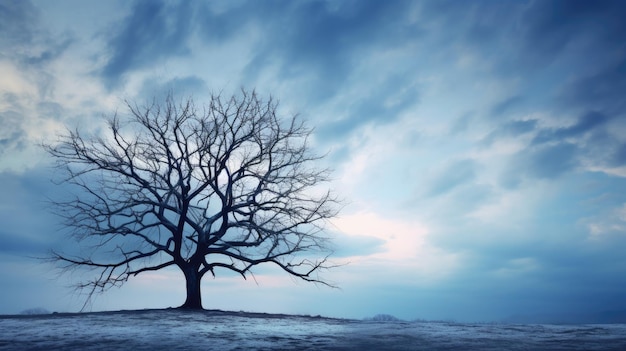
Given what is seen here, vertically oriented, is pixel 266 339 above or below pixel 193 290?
below

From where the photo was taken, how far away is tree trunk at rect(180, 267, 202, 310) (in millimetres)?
16875

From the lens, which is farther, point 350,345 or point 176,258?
point 176,258

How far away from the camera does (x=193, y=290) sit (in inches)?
671

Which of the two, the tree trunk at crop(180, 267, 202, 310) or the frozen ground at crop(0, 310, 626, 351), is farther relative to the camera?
the tree trunk at crop(180, 267, 202, 310)

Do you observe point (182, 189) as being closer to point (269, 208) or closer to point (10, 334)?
point (269, 208)

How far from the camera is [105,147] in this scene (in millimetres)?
17797

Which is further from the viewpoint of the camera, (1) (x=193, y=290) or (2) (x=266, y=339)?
(1) (x=193, y=290)

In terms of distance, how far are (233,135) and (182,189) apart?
2864mm

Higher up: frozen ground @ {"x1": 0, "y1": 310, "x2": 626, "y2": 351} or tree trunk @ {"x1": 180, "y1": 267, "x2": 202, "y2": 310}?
tree trunk @ {"x1": 180, "y1": 267, "x2": 202, "y2": 310}

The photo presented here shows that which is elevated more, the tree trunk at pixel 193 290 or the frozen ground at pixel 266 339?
the tree trunk at pixel 193 290

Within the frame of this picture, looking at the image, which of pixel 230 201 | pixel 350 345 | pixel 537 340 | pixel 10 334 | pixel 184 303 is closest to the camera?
pixel 350 345

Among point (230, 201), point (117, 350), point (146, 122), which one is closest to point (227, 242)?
point (230, 201)

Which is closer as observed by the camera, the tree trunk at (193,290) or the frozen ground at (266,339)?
the frozen ground at (266,339)

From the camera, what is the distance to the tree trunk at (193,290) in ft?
55.4
